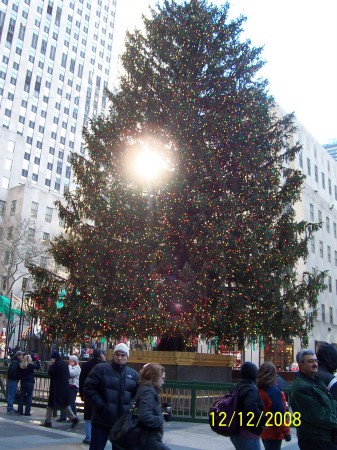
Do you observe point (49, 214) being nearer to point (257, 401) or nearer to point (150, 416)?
point (257, 401)

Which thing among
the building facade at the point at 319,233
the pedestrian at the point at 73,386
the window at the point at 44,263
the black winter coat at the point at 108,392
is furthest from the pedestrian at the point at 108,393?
the window at the point at 44,263

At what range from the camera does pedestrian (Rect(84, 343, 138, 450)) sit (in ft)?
20.1

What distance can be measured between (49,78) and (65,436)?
98815mm

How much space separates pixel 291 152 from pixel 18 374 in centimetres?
1396

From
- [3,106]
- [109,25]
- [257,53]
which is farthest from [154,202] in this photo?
[109,25]

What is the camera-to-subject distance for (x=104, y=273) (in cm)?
1769

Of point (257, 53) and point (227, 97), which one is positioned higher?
point (257, 53)

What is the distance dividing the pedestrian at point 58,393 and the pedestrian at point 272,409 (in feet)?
21.9

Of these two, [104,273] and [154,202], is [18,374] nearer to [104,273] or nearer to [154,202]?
[104,273]

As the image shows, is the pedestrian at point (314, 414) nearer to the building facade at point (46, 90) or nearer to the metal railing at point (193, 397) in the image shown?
the metal railing at point (193, 397)

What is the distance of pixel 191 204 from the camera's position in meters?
17.8

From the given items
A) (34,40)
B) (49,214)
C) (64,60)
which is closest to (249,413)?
(49,214)

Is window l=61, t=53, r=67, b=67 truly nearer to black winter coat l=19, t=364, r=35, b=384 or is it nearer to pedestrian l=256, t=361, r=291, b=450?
black winter coat l=19, t=364, r=35, b=384

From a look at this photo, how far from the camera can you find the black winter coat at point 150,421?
14.1ft
